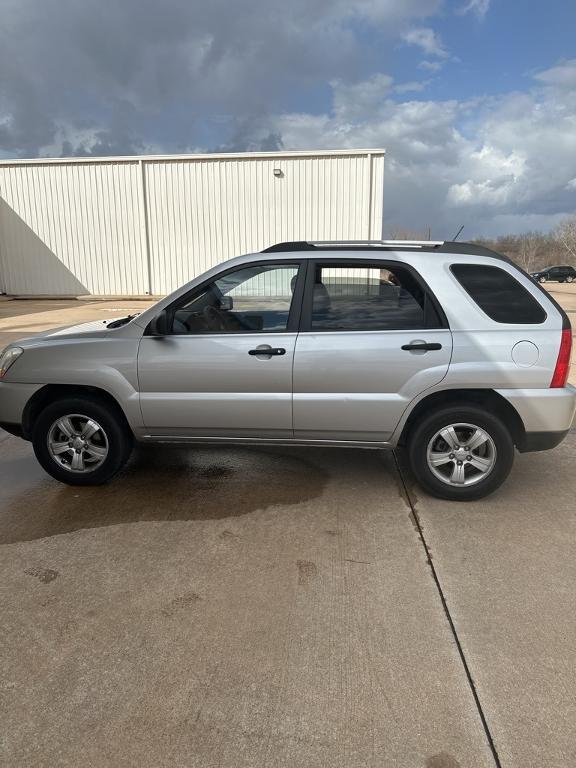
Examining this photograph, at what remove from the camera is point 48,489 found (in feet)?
14.5

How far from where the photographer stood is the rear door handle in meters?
3.97

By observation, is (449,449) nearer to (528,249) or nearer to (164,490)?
(164,490)

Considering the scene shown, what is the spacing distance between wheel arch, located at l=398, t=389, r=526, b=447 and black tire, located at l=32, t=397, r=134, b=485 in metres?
2.16

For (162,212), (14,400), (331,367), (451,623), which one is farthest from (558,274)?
(451,623)

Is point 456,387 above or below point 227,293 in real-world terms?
below

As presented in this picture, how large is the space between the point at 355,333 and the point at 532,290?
1.26 m

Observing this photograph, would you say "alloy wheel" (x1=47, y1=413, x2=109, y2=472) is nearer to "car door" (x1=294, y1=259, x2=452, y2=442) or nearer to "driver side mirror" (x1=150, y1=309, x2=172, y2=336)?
"driver side mirror" (x1=150, y1=309, x2=172, y2=336)

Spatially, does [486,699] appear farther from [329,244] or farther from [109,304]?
[109,304]

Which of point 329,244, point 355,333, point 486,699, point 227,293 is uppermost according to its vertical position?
point 329,244

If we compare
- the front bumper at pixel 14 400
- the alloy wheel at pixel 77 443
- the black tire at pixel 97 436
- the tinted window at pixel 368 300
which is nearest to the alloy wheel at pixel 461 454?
the tinted window at pixel 368 300

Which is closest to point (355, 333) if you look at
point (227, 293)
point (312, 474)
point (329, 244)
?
point (329, 244)

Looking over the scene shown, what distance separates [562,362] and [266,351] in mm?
2023

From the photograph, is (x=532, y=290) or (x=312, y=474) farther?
(x=312, y=474)

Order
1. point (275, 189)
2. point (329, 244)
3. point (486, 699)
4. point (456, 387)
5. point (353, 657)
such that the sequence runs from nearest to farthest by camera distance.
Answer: point (486, 699), point (353, 657), point (456, 387), point (329, 244), point (275, 189)
